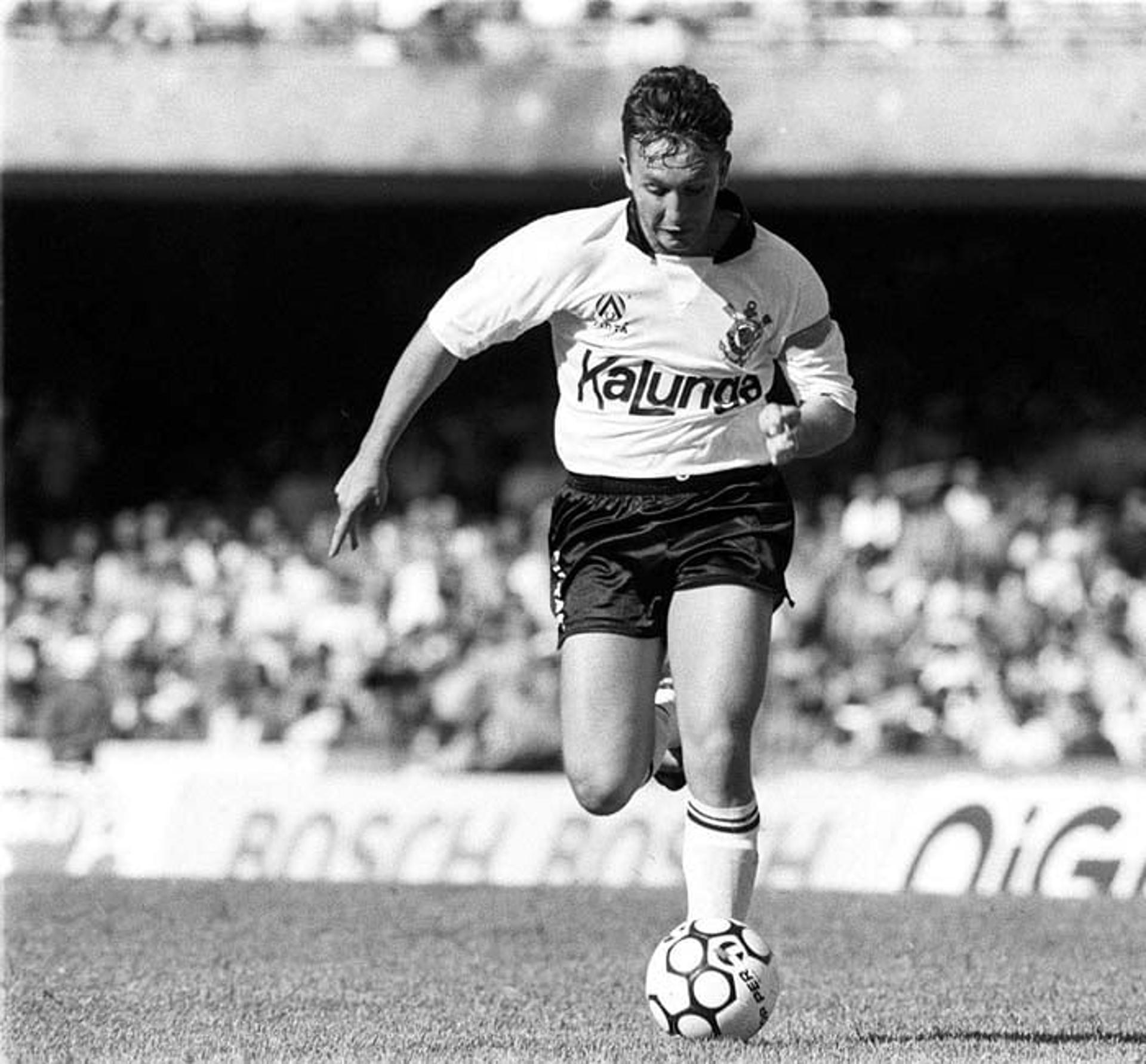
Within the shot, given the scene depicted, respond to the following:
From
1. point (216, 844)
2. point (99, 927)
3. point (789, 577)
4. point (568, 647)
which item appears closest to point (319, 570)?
point (789, 577)

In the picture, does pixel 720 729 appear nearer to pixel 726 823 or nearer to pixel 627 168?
pixel 726 823

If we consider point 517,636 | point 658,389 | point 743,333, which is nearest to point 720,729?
point 658,389

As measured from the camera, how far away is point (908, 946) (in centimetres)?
950

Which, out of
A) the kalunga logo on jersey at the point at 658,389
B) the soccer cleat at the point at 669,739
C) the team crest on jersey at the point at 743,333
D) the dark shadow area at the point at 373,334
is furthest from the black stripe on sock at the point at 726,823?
the dark shadow area at the point at 373,334

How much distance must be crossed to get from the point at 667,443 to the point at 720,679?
685 millimetres

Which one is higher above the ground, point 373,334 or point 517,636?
point 517,636

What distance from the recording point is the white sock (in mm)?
6508

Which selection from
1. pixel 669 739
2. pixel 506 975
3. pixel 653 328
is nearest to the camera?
pixel 653 328

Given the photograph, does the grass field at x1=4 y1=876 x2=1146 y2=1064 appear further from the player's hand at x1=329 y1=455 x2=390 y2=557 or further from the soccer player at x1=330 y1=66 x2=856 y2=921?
the player's hand at x1=329 y1=455 x2=390 y2=557

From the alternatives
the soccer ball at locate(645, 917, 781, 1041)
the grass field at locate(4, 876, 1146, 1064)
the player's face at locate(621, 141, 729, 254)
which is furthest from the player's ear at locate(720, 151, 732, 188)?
the grass field at locate(4, 876, 1146, 1064)

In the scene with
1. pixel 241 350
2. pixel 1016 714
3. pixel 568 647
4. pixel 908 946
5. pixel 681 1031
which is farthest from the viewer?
pixel 241 350

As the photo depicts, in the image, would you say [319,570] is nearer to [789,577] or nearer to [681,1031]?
[789,577]

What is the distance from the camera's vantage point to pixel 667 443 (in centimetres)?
671

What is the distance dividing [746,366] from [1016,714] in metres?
12.0
